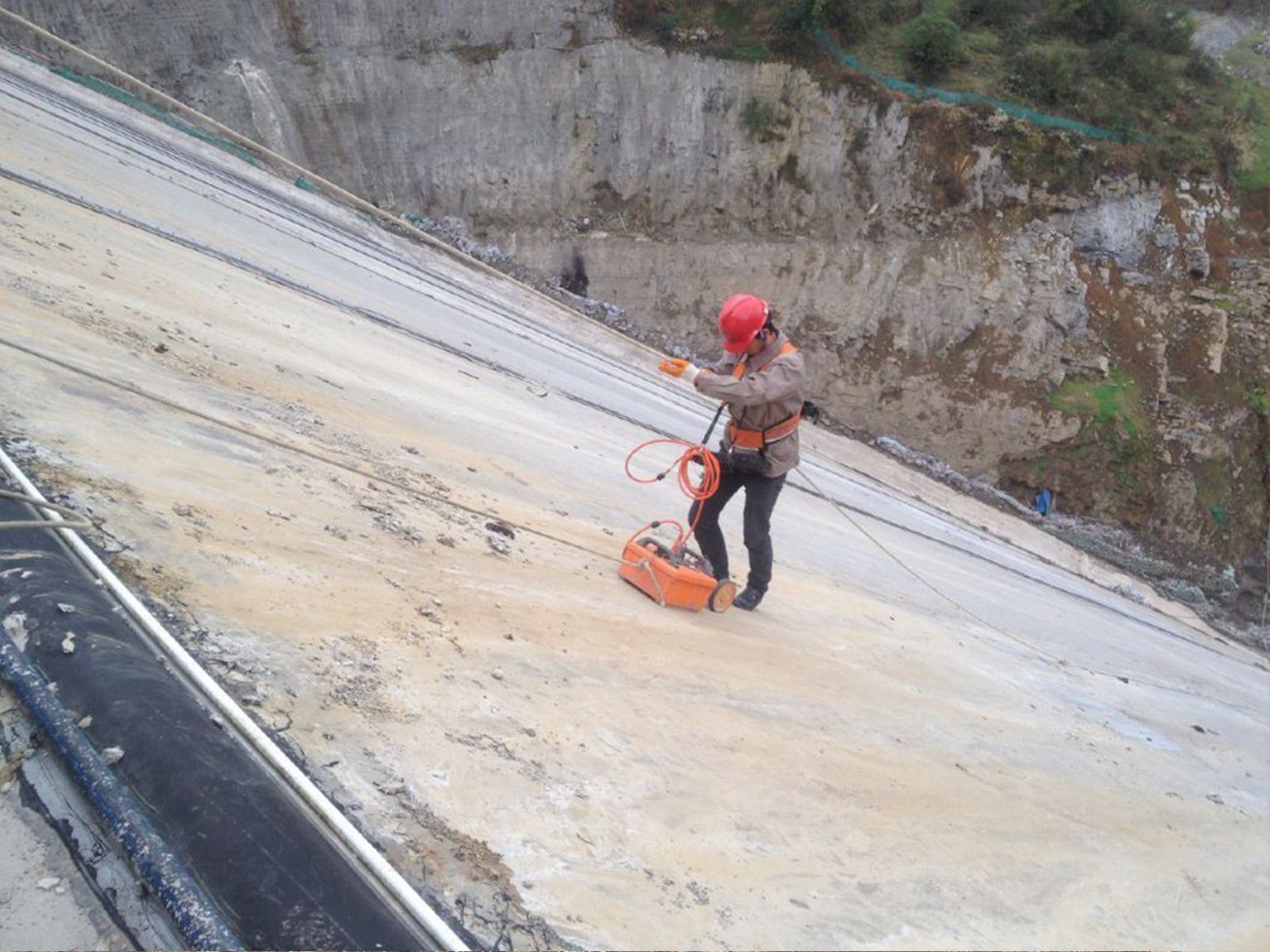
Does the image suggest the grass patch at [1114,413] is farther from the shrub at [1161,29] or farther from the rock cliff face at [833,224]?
the shrub at [1161,29]

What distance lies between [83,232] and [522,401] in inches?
122

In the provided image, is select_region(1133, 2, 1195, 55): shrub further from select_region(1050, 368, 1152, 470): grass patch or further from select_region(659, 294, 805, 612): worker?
select_region(659, 294, 805, 612): worker

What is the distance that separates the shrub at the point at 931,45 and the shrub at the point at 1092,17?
3.66m

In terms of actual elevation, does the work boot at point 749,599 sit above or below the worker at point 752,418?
below

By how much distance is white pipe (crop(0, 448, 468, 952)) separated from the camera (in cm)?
179

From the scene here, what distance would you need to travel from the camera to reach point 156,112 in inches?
589

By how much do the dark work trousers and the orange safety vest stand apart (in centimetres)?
18

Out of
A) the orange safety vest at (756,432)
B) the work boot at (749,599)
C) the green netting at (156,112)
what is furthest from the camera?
the green netting at (156,112)

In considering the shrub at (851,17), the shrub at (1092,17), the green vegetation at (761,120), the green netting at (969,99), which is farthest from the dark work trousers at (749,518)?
the shrub at (1092,17)

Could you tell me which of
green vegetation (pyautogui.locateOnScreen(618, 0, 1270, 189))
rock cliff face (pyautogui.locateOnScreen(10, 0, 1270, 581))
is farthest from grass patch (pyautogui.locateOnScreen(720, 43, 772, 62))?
rock cliff face (pyautogui.locateOnScreen(10, 0, 1270, 581))

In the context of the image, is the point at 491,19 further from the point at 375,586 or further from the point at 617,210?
the point at 375,586

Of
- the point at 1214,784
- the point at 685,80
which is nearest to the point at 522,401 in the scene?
the point at 1214,784

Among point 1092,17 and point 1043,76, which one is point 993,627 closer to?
point 1043,76

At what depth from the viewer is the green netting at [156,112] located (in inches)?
561
